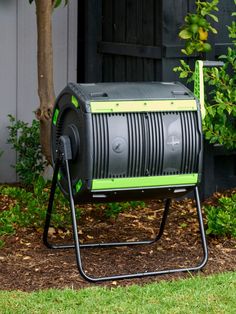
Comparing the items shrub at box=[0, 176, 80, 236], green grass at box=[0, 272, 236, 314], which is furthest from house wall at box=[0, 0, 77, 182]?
green grass at box=[0, 272, 236, 314]

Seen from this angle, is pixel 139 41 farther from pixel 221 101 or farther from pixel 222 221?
pixel 222 221

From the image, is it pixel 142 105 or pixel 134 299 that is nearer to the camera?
pixel 134 299

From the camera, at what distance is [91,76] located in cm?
788

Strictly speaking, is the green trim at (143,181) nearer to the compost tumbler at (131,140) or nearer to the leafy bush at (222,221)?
the compost tumbler at (131,140)

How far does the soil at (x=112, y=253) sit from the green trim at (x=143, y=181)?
55cm

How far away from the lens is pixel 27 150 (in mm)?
7473

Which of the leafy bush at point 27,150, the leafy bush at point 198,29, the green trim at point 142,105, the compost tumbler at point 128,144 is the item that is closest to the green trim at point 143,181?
the compost tumbler at point 128,144

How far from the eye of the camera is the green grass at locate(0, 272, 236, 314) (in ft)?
14.9

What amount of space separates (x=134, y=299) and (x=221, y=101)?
88.7 inches

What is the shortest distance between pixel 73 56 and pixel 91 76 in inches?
9.6

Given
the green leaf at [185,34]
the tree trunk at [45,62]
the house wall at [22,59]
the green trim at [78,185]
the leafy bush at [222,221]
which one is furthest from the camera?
the house wall at [22,59]

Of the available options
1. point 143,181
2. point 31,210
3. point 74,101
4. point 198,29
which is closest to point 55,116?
point 74,101

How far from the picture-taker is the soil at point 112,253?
5180mm

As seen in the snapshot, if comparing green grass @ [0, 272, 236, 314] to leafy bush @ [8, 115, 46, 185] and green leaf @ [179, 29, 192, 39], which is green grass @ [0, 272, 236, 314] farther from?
leafy bush @ [8, 115, 46, 185]
